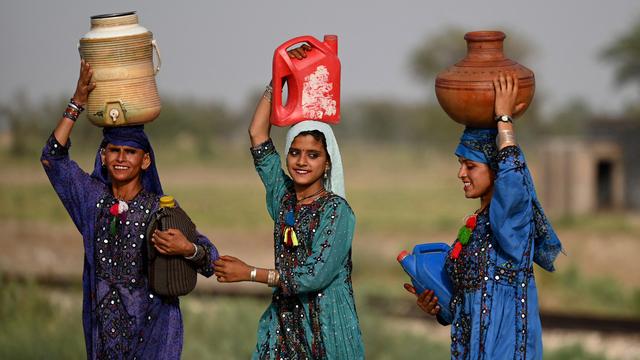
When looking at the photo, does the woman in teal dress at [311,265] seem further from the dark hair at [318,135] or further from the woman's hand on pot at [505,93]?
the woman's hand on pot at [505,93]

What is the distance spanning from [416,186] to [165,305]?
3180 centimetres

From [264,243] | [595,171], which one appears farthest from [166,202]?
[595,171]

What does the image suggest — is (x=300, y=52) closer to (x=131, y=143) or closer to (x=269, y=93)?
(x=269, y=93)

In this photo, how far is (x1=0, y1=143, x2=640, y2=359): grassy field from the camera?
1161 centimetres

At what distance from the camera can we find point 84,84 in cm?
629

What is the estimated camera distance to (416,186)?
1499 inches

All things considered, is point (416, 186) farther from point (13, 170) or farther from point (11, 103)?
point (11, 103)

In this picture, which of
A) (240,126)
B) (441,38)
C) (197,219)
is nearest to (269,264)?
(197,219)

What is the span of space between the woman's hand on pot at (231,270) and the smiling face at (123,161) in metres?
0.76

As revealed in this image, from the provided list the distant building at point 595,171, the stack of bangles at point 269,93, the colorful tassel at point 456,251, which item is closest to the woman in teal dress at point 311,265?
the stack of bangles at point 269,93

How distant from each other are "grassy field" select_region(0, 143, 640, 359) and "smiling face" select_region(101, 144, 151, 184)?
371cm

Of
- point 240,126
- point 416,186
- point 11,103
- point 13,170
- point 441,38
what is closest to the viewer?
point 13,170

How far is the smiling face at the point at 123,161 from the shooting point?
21.0 feet

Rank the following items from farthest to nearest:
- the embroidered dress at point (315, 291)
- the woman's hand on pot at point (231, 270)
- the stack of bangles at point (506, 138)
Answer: the embroidered dress at point (315, 291) < the woman's hand on pot at point (231, 270) < the stack of bangles at point (506, 138)
